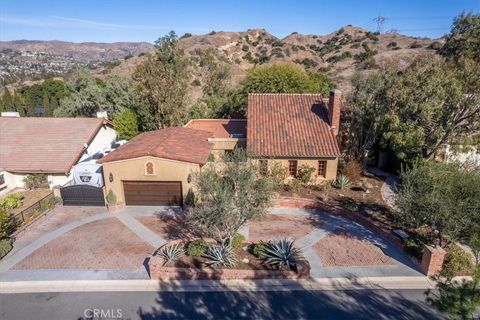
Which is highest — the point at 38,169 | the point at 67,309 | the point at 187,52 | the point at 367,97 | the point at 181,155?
the point at 187,52

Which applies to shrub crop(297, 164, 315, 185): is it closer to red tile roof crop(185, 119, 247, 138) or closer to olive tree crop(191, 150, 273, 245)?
olive tree crop(191, 150, 273, 245)

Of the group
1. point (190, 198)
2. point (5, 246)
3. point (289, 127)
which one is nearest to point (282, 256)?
point (190, 198)

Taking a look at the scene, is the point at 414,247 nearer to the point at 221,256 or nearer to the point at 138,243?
the point at 221,256

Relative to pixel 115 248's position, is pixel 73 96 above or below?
above

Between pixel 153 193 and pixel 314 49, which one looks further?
pixel 314 49

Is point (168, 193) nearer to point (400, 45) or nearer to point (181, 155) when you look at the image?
point (181, 155)

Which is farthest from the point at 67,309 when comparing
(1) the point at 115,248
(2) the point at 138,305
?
(1) the point at 115,248

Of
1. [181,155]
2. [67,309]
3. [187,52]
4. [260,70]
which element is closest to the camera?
[67,309]
